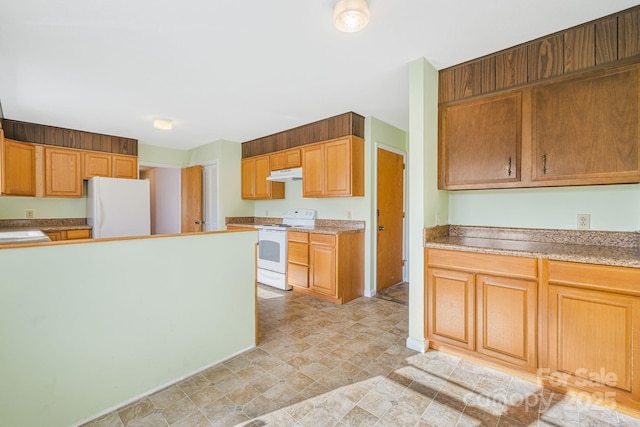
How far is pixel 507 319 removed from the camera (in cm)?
193

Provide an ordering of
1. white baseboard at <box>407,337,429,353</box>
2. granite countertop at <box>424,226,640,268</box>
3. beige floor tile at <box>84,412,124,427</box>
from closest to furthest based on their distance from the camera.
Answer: beige floor tile at <box>84,412,124,427</box>
granite countertop at <box>424,226,640,268</box>
white baseboard at <box>407,337,429,353</box>

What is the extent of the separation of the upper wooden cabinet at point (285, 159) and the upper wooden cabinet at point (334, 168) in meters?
0.19

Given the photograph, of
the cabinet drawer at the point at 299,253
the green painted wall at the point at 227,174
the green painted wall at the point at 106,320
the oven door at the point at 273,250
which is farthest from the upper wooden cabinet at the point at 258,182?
the green painted wall at the point at 106,320

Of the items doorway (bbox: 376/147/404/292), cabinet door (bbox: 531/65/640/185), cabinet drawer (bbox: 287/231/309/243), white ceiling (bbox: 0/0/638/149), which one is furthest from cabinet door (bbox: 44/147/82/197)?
cabinet door (bbox: 531/65/640/185)

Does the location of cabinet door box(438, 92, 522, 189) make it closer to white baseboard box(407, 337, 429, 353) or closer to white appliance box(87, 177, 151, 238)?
white baseboard box(407, 337, 429, 353)

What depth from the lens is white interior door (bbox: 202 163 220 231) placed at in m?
5.08

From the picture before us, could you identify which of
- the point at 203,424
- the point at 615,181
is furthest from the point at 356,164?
the point at 203,424

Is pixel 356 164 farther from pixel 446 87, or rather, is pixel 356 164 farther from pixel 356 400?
pixel 356 400

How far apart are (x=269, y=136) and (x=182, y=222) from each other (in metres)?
2.65

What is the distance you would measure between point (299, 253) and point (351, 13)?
286cm

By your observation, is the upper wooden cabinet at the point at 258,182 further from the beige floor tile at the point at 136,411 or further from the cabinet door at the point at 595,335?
the cabinet door at the point at 595,335

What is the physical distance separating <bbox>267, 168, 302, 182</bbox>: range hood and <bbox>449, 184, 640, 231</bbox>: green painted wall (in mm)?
2127

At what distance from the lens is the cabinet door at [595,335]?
155 cm

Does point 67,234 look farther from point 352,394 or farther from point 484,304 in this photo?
point 484,304
